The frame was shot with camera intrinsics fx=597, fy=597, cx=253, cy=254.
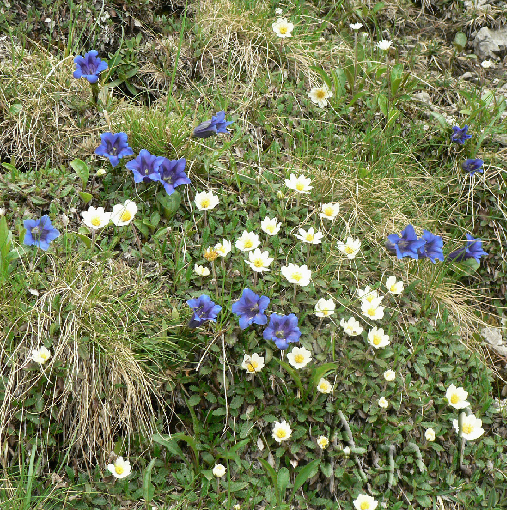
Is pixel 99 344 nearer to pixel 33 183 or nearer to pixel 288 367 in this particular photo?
pixel 288 367

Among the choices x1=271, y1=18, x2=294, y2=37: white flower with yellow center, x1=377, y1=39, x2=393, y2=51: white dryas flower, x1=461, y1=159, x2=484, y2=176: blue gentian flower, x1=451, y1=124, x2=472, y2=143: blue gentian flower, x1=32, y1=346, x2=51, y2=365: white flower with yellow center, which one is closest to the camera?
x1=32, y1=346, x2=51, y2=365: white flower with yellow center

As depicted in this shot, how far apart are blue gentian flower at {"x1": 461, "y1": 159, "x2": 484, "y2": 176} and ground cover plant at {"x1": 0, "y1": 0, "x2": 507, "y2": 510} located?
17 millimetres

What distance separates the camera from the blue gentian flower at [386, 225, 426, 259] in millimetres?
2833

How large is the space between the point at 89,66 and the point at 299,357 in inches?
74.3

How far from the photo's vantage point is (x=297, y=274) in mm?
2773

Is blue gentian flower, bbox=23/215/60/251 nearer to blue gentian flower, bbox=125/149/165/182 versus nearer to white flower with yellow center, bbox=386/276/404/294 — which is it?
blue gentian flower, bbox=125/149/165/182

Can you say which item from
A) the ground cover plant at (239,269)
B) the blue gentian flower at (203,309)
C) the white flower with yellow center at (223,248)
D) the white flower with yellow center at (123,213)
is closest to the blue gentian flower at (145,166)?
the ground cover plant at (239,269)

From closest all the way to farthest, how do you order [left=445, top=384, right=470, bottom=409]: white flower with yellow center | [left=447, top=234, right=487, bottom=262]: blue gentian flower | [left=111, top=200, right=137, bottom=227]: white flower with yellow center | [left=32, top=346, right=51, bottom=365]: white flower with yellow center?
[left=32, top=346, right=51, bottom=365]: white flower with yellow center → [left=445, top=384, right=470, bottom=409]: white flower with yellow center → [left=111, top=200, right=137, bottom=227]: white flower with yellow center → [left=447, top=234, right=487, bottom=262]: blue gentian flower

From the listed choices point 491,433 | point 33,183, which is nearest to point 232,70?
point 33,183

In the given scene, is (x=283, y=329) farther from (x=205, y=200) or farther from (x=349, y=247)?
(x=205, y=200)

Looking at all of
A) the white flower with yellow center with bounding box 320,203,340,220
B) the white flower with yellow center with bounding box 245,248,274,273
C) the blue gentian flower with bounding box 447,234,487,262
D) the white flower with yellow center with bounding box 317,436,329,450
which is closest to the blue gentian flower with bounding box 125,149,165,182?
the white flower with yellow center with bounding box 245,248,274,273

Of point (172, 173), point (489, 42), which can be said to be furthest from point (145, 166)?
point (489, 42)

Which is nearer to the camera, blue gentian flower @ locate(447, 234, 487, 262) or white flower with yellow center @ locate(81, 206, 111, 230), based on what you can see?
white flower with yellow center @ locate(81, 206, 111, 230)

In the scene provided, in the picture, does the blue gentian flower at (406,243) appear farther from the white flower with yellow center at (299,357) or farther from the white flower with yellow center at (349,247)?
the white flower with yellow center at (299,357)
